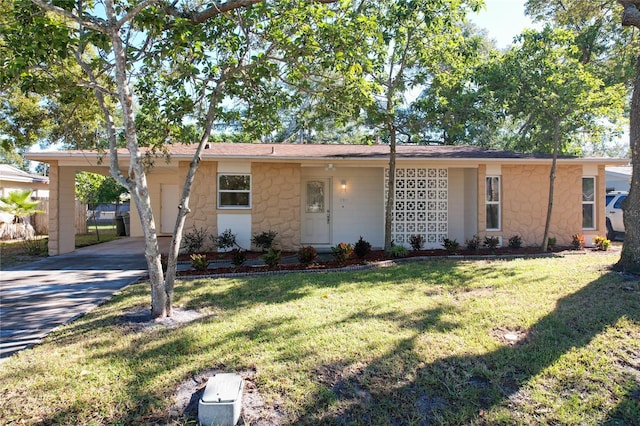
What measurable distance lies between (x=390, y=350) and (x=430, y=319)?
3.80 feet

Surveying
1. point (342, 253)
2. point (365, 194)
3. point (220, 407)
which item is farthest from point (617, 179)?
point (220, 407)

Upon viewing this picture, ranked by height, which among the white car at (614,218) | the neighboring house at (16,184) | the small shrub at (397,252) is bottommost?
the small shrub at (397,252)

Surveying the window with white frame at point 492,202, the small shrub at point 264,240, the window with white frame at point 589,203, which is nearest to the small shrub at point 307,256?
the small shrub at point 264,240

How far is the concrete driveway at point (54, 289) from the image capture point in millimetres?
5008

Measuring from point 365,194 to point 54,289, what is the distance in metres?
8.86

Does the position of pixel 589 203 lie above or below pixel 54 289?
above

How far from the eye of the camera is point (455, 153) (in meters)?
12.1

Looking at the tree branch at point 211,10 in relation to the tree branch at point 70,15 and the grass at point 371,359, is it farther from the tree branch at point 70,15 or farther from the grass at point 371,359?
the grass at point 371,359

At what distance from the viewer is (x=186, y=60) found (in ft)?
19.9

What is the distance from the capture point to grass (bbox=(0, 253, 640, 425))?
310 centimetres

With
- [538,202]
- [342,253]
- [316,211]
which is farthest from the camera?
[316,211]

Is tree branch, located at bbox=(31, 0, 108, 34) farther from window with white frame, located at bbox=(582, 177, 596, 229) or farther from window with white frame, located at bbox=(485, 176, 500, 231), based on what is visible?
window with white frame, located at bbox=(582, 177, 596, 229)

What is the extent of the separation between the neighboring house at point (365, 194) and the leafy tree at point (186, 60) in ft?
13.8

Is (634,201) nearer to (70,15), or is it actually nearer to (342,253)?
(342,253)
